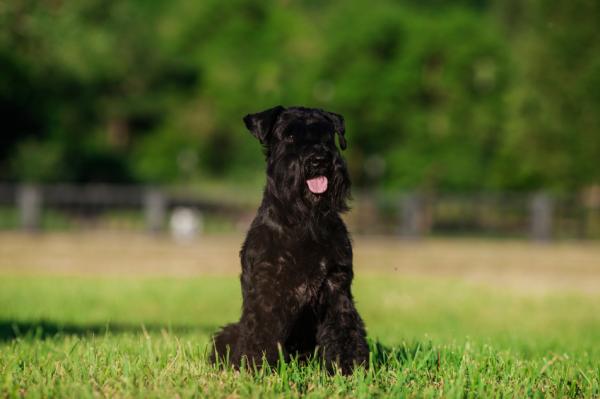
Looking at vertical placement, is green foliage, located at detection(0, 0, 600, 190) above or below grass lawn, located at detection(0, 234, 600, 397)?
above

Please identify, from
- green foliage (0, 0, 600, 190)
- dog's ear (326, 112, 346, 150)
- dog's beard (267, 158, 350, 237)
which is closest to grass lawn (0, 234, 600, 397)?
dog's beard (267, 158, 350, 237)

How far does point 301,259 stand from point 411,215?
27.5 metres

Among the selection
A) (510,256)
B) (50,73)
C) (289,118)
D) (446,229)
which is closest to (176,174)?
(50,73)

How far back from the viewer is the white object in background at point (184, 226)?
97.5 ft

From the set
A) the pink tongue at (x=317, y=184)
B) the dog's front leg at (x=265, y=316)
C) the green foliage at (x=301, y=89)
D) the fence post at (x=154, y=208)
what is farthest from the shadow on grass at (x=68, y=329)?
the fence post at (x=154, y=208)

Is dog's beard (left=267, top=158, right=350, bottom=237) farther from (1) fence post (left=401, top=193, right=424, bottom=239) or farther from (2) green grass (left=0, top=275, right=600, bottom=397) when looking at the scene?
(1) fence post (left=401, top=193, right=424, bottom=239)

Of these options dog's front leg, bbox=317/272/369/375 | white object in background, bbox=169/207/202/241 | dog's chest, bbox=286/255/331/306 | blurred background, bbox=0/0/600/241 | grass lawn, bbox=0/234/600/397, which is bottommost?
grass lawn, bbox=0/234/600/397

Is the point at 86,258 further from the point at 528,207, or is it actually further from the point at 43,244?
the point at 528,207

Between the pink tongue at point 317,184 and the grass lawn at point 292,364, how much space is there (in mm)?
1032

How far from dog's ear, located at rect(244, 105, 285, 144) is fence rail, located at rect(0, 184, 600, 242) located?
25623 millimetres

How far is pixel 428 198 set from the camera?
32844mm

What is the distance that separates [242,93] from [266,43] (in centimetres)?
780

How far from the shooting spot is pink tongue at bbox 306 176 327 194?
4.50 metres

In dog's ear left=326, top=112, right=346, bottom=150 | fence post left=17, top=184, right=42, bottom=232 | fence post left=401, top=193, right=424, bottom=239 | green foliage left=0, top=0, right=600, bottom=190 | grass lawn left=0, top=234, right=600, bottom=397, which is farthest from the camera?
green foliage left=0, top=0, right=600, bottom=190
